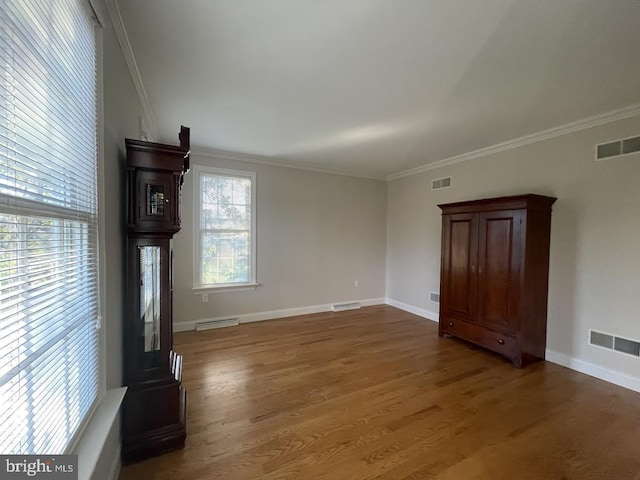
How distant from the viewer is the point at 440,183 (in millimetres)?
4480

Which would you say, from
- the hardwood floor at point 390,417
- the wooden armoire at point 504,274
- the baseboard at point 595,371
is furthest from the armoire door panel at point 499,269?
the baseboard at point 595,371

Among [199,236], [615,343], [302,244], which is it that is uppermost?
[199,236]

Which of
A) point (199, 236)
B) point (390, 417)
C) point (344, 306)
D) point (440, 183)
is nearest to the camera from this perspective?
point (390, 417)

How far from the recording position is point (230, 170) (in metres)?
4.20

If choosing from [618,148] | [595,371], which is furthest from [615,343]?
[618,148]

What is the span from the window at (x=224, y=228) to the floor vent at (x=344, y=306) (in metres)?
1.56

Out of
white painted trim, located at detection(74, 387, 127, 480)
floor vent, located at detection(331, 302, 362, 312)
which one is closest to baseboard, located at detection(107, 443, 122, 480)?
white painted trim, located at detection(74, 387, 127, 480)

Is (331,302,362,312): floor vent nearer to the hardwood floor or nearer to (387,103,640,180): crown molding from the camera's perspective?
the hardwood floor

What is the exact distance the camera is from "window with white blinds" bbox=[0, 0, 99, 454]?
2.51ft

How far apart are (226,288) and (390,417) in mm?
2906

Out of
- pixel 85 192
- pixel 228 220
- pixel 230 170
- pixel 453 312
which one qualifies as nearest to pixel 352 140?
pixel 230 170

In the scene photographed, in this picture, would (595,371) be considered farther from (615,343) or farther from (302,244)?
(302,244)

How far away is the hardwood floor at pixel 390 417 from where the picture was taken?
1.66m

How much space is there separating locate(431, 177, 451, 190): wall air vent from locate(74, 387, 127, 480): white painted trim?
4496 mm
